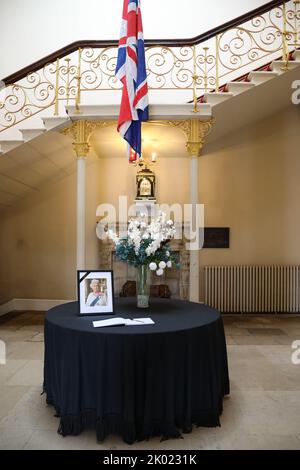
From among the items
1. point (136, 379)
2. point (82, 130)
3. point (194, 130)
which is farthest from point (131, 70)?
point (136, 379)

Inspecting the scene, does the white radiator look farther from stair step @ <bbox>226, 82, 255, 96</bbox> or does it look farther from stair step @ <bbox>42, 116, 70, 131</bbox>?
stair step @ <bbox>42, 116, 70, 131</bbox>

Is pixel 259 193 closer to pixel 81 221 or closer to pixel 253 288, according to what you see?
pixel 253 288

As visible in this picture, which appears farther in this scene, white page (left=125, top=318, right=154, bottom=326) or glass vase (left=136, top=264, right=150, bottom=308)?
glass vase (left=136, top=264, right=150, bottom=308)

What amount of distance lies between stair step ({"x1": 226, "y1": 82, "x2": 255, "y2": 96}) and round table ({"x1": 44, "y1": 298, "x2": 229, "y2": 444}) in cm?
352

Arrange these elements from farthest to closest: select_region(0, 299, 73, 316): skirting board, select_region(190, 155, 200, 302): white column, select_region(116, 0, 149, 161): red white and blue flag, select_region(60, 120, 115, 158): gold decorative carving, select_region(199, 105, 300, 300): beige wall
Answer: select_region(0, 299, 73, 316): skirting board < select_region(199, 105, 300, 300): beige wall < select_region(190, 155, 200, 302): white column < select_region(60, 120, 115, 158): gold decorative carving < select_region(116, 0, 149, 161): red white and blue flag

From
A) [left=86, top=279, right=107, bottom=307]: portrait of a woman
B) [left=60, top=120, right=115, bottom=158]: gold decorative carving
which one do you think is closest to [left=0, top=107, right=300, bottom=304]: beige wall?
[left=60, top=120, right=115, bottom=158]: gold decorative carving

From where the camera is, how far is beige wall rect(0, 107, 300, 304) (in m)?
6.45

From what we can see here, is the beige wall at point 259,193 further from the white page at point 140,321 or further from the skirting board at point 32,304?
the white page at point 140,321

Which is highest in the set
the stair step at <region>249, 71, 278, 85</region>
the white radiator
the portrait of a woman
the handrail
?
the handrail

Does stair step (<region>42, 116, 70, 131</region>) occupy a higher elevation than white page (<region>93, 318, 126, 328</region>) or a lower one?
higher

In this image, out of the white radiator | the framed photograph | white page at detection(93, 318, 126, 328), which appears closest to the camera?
white page at detection(93, 318, 126, 328)

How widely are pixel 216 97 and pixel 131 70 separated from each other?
122cm

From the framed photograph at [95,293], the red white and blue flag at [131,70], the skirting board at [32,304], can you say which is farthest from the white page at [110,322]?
the skirting board at [32,304]

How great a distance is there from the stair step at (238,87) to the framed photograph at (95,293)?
3.29 m
